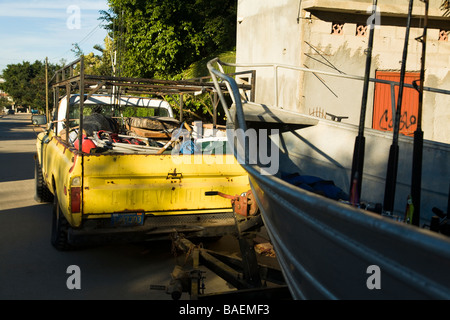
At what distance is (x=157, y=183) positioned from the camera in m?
5.34

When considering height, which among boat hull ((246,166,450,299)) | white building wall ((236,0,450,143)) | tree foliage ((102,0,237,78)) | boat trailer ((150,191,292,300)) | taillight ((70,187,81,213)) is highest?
tree foliage ((102,0,237,78))

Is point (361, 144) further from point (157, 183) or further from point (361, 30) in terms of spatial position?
point (361, 30)

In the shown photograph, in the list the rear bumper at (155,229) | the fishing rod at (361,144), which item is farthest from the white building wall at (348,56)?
the fishing rod at (361,144)

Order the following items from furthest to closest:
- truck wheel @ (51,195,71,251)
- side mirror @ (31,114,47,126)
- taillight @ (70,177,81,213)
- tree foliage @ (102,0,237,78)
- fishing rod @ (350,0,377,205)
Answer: tree foliage @ (102,0,237,78), side mirror @ (31,114,47,126), truck wheel @ (51,195,71,251), taillight @ (70,177,81,213), fishing rod @ (350,0,377,205)

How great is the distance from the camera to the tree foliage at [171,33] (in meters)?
18.8

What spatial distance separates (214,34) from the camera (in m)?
19.9

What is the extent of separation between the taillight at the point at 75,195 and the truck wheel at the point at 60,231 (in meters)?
0.73

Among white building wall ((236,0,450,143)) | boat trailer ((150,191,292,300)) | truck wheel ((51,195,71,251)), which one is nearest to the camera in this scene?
boat trailer ((150,191,292,300))

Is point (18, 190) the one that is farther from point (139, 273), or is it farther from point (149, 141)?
point (139, 273)

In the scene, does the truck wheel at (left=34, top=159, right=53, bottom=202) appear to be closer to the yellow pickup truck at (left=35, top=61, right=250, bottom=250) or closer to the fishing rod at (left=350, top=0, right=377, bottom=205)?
the yellow pickup truck at (left=35, top=61, right=250, bottom=250)

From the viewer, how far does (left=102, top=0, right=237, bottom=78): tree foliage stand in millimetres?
18797

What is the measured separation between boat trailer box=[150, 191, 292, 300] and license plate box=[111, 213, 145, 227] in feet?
3.17

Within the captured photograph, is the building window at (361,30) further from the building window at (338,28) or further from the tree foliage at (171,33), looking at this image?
the tree foliage at (171,33)

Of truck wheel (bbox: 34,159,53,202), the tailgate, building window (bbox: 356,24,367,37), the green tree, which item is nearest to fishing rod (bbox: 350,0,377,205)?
the tailgate
